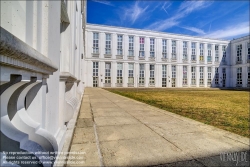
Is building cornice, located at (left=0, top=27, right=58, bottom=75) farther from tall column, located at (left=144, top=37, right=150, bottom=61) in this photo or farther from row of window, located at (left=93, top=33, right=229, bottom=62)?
tall column, located at (left=144, top=37, right=150, bottom=61)

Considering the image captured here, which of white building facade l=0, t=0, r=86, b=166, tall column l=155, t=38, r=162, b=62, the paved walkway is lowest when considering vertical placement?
the paved walkway

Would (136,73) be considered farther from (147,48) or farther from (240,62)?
(240,62)

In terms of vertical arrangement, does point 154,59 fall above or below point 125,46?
below

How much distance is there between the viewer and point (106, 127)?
3.16 m

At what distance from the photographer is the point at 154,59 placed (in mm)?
35188

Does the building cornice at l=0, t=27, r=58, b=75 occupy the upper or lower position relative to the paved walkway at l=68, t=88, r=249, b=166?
upper

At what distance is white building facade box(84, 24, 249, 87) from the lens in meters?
32.0

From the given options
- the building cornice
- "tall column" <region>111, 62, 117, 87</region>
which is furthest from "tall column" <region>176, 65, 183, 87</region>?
the building cornice

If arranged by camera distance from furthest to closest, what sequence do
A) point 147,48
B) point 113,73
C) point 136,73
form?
1. point 147,48
2. point 136,73
3. point 113,73

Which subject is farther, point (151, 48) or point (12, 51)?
point (151, 48)

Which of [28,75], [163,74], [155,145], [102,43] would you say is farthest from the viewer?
[163,74]

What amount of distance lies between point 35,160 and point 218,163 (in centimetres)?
207

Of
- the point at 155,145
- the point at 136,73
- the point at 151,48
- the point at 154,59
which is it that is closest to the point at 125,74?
the point at 136,73

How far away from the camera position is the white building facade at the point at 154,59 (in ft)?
105
